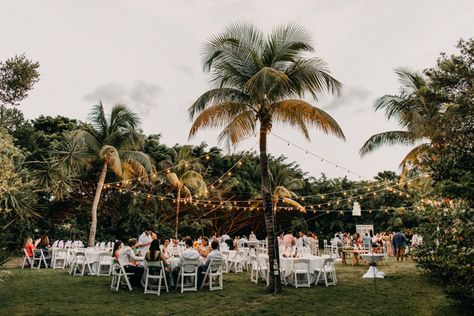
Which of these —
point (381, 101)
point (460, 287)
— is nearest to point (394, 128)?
point (381, 101)

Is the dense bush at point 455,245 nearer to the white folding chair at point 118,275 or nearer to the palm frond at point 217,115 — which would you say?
the palm frond at point 217,115

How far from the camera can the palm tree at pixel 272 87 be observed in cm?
929

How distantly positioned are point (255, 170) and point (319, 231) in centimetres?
731

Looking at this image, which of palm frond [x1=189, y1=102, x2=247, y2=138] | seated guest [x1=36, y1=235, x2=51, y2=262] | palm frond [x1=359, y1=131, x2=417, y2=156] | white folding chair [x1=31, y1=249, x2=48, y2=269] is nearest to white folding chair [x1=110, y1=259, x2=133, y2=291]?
palm frond [x1=189, y1=102, x2=247, y2=138]

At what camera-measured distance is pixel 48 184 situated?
13.6 metres

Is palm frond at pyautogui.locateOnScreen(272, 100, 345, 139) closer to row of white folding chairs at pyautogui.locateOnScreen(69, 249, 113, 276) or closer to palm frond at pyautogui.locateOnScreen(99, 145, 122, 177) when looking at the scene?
row of white folding chairs at pyautogui.locateOnScreen(69, 249, 113, 276)

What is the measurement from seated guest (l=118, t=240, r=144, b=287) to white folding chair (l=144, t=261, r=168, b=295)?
0.26 m

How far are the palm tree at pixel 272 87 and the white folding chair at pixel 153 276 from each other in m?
2.72

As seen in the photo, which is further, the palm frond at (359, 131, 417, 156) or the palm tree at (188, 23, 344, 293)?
the palm frond at (359, 131, 417, 156)

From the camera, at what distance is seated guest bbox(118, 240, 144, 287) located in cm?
930

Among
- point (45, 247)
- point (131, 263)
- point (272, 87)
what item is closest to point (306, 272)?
point (131, 263)

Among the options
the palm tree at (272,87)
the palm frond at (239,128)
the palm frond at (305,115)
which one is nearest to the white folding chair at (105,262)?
the palm tree at (272,87)

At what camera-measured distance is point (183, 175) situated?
20891 mm

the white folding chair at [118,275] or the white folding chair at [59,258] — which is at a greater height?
the white folding chair at [59,258]
